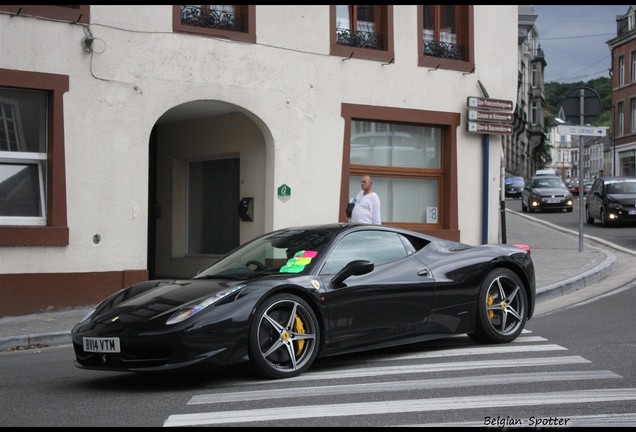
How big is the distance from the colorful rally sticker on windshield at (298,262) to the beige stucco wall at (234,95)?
6100 mm

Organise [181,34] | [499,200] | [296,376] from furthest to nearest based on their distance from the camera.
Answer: [499,200]
[181,34]
[296,376]

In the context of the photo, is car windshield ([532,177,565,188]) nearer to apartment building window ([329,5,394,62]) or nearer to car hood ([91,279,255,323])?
apartment building window ([329,5,394,62])

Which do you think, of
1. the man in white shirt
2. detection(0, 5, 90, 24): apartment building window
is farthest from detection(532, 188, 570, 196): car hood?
detection(0, 5, 90, 24): apartment building window

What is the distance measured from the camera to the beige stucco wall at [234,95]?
12969mm

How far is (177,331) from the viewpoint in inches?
260

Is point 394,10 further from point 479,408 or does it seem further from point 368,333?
point 479,408

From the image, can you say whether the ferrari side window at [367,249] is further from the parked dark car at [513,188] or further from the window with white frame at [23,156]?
the parked dark car at [513,188]

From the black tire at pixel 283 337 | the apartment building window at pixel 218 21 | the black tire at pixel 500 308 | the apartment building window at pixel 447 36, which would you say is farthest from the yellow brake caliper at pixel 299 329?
the apartment building window at pixel 447 36

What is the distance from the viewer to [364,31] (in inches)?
647

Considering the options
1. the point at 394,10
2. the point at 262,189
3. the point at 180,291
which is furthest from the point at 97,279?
the point at 394,10

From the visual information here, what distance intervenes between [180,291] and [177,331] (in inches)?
28.2

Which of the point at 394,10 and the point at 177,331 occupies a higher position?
the point at 394,10

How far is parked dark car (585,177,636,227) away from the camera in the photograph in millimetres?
27672

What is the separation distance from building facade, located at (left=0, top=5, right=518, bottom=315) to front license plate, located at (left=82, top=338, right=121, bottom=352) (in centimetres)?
581
